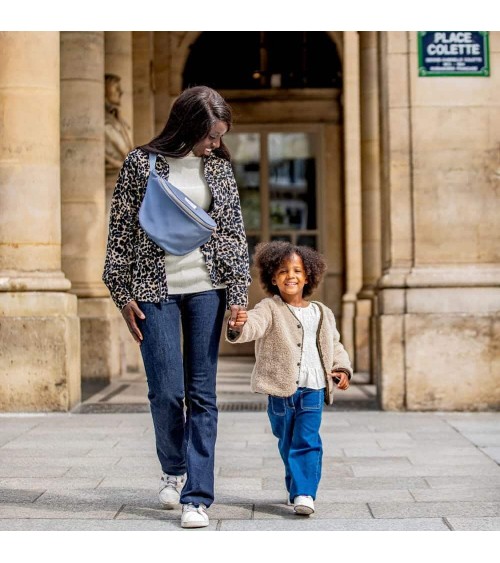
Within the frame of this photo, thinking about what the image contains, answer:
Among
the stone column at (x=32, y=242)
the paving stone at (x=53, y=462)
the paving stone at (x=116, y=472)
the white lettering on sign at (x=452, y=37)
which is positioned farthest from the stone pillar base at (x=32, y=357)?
the white lettering on sign at (x=452, y=37)

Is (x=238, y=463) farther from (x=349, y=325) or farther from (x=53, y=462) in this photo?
(x=349, y=325)

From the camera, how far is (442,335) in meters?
9.44

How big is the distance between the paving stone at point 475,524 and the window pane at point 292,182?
1500 centimetres

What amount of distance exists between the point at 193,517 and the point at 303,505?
1.75 feet

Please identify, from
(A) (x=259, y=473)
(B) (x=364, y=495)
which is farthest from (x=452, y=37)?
(B) (x=364, y=495)

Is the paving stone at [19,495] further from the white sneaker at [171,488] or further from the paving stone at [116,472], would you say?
the white sneaker at [171,488]

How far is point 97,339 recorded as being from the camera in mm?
12906

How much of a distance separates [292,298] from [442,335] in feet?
14.5

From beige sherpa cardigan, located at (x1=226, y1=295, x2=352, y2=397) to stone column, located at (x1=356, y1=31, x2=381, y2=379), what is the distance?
32.7ft

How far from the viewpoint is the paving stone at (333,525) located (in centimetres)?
477

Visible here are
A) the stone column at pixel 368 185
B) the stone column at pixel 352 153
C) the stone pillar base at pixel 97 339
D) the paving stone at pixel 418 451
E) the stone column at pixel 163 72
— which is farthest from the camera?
the stone column at pixel 163 72

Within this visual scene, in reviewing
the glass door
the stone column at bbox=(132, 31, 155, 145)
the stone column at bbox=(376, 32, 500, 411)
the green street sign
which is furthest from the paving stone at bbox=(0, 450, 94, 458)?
the glass door

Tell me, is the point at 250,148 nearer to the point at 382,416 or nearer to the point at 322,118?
the point at 322,118

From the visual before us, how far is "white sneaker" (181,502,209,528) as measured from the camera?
15.6 ft
